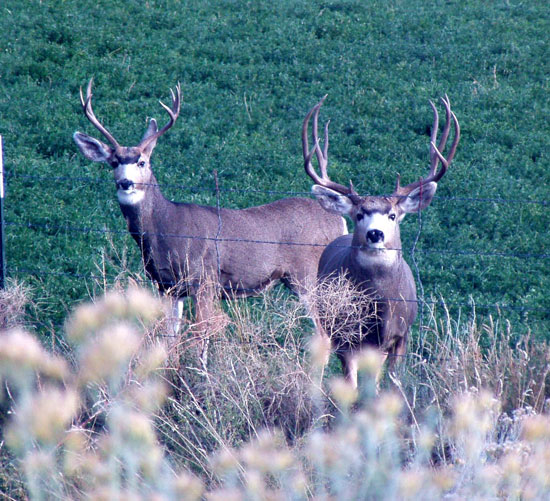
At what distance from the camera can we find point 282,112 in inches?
588

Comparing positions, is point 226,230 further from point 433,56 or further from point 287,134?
point 433,56

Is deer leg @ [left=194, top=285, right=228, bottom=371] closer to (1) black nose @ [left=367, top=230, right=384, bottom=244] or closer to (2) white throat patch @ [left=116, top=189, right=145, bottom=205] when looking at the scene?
(1) black nose @ [left=367, top=230, right=384, bottom=244]

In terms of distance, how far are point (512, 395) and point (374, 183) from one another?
6968mm

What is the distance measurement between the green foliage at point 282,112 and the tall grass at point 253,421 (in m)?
3.13

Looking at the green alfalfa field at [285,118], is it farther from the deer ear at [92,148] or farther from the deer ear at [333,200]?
the deer ear at [333,200]

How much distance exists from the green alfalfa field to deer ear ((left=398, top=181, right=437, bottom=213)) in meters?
1.37

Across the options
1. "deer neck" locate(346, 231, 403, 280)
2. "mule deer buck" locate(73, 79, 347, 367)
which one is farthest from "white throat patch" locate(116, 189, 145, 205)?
"deer neck" locate(346, 231, 403, 280)

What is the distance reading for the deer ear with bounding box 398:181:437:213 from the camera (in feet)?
23.0

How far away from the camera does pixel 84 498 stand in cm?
436

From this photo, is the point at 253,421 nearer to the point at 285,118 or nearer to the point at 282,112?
the point at 285,118

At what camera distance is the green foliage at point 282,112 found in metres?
10.4

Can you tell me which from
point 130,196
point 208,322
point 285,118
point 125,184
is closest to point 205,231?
point 130,196

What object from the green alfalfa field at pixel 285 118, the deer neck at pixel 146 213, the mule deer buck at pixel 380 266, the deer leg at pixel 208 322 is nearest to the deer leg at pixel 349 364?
the mule deer buck at pixel 380 266

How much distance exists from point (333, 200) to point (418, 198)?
2.28ft
